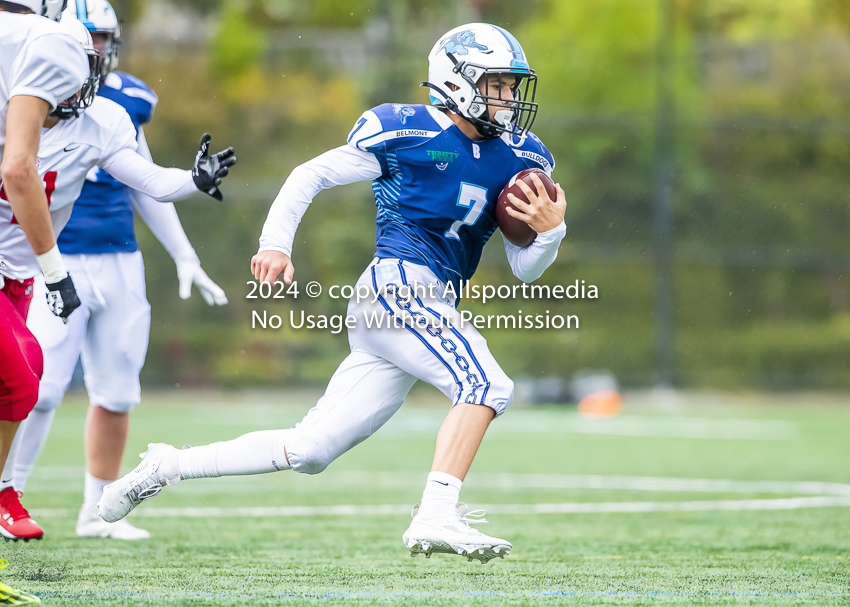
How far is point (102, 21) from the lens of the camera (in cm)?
432

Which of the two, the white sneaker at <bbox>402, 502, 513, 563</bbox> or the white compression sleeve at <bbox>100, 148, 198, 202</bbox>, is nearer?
the white sneaker at <bbox>402, 502, 513, 563</bbox>

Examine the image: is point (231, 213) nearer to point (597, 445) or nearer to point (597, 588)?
point (597, 445)

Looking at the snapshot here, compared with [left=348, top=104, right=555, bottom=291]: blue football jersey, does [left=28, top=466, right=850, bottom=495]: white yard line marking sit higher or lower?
lower

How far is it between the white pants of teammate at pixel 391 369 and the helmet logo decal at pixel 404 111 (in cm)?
48

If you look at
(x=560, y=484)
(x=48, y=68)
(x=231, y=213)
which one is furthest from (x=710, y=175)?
(x=48, y=68)

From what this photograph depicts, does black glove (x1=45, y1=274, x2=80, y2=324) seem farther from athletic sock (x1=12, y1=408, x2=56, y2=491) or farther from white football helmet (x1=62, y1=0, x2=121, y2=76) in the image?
white football helmet (x1=62, y1=0, x2=121, y2=76)

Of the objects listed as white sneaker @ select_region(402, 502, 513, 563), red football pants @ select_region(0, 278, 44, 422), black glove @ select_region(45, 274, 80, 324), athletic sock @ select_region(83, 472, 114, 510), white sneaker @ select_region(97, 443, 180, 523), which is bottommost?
athletic sock @ select_region(83, 472, 114, 510)

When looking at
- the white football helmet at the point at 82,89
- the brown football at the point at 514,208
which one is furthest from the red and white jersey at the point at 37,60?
the brown football at the point at 514,208

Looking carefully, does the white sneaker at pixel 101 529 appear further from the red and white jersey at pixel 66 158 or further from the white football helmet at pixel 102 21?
the white football helmet at pixel 102 21

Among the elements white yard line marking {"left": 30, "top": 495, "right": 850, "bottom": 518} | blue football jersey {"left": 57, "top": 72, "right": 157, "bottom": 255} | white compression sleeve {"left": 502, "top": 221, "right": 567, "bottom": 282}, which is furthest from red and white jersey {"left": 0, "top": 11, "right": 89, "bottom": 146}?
white yard line marking {"left": 30, "top": 495, "right": 850, "bottom": 518}

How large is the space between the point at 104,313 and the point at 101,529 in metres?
0.90

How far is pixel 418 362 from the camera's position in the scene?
338 cm

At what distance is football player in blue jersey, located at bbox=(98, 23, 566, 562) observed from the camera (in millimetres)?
3359

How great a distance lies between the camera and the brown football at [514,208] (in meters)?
Answer: 3.54
